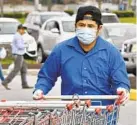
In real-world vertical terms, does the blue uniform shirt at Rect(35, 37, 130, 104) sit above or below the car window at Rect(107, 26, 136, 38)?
above

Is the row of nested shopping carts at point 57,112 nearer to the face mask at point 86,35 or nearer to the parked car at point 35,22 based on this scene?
the face mask at point 86,35

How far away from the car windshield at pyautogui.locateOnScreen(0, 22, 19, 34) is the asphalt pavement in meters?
5.87

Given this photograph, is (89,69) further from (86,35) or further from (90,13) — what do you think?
(90,13)

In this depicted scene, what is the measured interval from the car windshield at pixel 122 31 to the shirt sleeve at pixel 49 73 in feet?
50.6

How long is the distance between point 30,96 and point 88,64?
26.5ft

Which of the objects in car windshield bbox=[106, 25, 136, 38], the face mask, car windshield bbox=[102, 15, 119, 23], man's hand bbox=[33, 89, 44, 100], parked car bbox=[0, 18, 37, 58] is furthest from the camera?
car windshield bbox=[102, 15, 119, 23]

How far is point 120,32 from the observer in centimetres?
2133

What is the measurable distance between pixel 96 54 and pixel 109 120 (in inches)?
26.8

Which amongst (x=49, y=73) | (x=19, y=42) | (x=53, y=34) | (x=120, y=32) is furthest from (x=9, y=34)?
(x=49, y=73)

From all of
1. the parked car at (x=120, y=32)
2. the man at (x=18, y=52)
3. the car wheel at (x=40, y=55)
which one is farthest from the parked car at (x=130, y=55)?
the car wheel at (x=40, y=55)

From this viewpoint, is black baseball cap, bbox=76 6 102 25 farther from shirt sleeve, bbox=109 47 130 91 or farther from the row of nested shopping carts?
the row of nested shopping carts

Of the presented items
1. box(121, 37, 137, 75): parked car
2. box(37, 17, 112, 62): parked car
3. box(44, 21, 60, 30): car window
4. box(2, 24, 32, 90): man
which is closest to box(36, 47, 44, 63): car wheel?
box(37, 17, 112, 62): parked car

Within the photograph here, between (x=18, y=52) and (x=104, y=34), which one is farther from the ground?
(x=18, y=52)

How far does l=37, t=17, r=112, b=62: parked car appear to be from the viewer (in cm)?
2188
